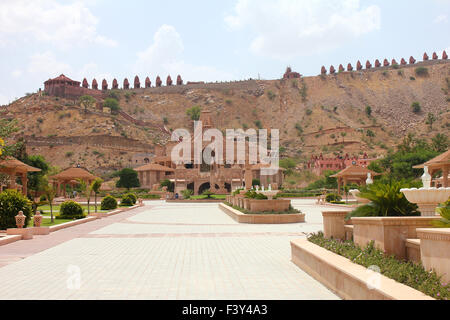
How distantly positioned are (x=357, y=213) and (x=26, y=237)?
9865 millimetres

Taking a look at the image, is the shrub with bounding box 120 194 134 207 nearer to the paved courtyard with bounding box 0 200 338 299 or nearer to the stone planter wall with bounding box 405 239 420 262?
the paved courtyard with bounding box 0 200 338 299

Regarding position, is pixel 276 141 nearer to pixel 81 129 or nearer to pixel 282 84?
pixel 282 84

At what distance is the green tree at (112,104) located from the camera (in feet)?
344

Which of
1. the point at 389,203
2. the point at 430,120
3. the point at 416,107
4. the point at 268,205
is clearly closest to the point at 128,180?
the point at 268,205

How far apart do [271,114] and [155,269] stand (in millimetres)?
108669

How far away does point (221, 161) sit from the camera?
71.3 m

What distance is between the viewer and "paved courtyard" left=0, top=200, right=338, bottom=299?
6.08m

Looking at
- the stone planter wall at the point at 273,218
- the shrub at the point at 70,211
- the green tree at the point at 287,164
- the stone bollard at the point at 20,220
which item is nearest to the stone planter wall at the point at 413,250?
the stone bollard at the point at 20,220

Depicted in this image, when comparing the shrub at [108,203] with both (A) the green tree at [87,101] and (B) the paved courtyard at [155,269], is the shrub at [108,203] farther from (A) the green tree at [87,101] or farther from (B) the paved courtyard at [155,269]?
(A) the green tree at [87,101]

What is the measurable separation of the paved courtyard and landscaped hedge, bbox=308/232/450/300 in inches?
26.9

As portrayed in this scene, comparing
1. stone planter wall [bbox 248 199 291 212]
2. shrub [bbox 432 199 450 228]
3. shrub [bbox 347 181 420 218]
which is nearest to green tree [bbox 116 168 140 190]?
stone planter wall [bbox 248 199 291 212]

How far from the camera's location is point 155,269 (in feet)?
26.2

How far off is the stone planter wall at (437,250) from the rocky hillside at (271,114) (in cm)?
8203

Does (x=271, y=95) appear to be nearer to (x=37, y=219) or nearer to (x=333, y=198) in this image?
(x=333, y=198)
